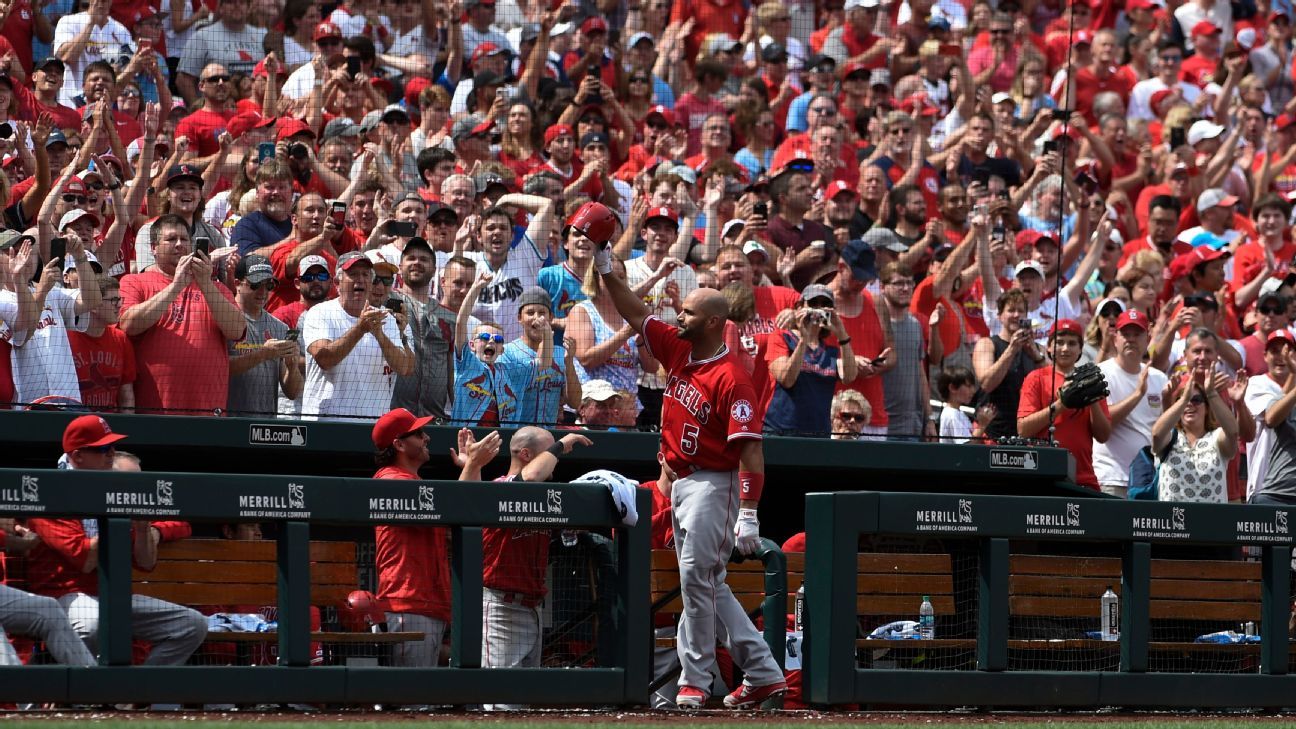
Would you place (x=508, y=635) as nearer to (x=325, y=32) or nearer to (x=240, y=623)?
(x=240, y=623)

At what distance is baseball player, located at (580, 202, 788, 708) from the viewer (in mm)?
7309

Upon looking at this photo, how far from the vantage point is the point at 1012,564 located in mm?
7816

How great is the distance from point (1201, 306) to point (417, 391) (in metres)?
5.50

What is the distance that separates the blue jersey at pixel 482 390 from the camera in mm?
9383

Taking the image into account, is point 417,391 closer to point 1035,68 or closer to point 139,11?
point 139,11

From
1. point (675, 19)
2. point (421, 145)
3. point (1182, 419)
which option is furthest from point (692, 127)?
point (1182, 419)

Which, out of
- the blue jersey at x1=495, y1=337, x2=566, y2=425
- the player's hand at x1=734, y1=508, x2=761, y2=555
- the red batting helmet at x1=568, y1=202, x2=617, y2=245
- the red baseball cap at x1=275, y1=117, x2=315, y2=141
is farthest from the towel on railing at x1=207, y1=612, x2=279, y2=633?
the red baseball cap at x1=275, y1=117, x2=315, y2=141

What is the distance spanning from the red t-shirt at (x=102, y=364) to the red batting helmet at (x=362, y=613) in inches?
85.8

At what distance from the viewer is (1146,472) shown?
1082 centimetres

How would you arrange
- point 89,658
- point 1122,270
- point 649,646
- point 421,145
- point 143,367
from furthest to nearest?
1. point 1122,270
2. point 421,145
3. point 143,367
4. point 649,646
5. point 89,658

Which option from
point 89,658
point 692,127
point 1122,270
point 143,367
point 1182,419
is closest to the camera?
point 89,658

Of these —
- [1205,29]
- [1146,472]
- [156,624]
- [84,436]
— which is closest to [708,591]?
[156,624]

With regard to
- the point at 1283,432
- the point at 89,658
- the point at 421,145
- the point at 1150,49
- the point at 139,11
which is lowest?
the point at 89,658

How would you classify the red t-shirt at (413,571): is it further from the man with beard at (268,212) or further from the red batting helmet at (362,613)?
the man with beard at (268,212)
